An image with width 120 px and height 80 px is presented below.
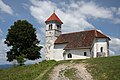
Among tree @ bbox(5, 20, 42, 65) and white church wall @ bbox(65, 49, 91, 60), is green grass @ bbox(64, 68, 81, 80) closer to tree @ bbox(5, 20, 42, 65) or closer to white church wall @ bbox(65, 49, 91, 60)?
white church wall @ bbox(65, 49, 91, 60)

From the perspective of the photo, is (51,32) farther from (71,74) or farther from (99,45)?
(71,74)

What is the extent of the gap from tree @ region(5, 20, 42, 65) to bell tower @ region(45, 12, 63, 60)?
5.69 m

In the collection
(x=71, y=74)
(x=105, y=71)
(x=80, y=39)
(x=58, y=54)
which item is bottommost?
(x=71, y=74)

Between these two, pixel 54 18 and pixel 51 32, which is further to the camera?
pixel 54 18

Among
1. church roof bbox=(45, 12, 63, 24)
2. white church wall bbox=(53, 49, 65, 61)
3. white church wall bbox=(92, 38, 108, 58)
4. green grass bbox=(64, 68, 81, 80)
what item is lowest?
green grass bbox=(64, 68, 81, 80)

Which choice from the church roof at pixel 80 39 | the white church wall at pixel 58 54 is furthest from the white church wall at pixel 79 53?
the white church wall at pixel 58 54

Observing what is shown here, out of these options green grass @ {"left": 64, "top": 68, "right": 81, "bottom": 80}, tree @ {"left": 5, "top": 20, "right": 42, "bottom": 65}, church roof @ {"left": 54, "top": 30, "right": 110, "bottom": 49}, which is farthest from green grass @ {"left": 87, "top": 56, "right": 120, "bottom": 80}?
tree @ {"left": 5, "top": 20, "right": 42, "bottom": 65}

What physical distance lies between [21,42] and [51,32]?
11206 mm

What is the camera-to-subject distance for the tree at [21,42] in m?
50.4

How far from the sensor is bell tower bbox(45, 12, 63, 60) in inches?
2276

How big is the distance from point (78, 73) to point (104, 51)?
24.3m

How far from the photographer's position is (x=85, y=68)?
28234mm

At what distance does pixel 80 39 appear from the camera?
5116 cm

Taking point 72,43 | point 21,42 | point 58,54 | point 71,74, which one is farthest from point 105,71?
point 58,54
